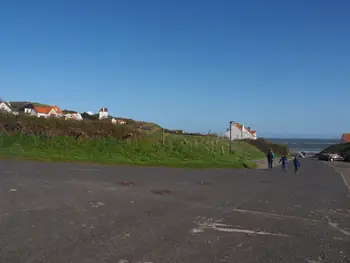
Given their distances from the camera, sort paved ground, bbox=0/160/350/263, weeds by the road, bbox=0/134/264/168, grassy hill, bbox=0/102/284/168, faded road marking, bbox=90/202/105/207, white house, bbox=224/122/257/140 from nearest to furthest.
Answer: paved ground, bbox=0/160/350/263, faded road marking, bbox=90/202/105/207, weeds by the road, bbox=0/134/264/168, grassy hill, bbox=0/102/284/168, white house, bbox=224/122/257/140

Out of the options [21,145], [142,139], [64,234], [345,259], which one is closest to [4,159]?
[21,145]

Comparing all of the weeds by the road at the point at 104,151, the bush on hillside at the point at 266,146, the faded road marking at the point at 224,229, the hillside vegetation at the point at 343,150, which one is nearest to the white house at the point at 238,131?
the hillside vegetation at the point at 343,150

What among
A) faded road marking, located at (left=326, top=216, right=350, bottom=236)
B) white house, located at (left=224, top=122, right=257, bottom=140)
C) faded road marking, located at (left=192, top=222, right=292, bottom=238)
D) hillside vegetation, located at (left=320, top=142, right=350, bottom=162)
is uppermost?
white house, located at (left=224, top=122, right=257, bottom=140)

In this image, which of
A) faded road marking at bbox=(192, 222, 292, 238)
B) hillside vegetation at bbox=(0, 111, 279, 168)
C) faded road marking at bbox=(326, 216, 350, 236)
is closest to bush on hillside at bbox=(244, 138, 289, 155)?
hillside vegetation at bbox=(0, 111, 279, 168)

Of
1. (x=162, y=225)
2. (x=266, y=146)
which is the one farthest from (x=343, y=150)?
(x=162, y=225)

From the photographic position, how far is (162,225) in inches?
A: 302

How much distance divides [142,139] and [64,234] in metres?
25.3

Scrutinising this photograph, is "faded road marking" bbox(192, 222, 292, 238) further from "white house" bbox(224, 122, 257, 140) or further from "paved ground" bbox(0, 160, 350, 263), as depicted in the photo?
"white house" bbox(224, 122, 257, 140)

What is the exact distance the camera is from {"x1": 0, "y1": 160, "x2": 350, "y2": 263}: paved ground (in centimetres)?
568

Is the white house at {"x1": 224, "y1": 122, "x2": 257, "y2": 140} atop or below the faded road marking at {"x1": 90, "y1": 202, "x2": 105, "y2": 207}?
atop

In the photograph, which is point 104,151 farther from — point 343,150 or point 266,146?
point 343,150

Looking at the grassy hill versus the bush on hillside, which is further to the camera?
the bush on hillside

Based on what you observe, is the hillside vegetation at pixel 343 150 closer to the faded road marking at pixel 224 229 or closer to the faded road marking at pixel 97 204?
the faded road marking at pixel 97 204

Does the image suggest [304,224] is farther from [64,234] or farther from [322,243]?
[64,234]
